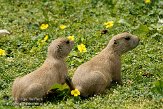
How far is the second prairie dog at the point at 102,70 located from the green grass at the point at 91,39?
0.15 m

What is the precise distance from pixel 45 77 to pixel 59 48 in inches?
27.4

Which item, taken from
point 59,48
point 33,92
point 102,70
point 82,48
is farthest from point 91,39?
point 33,92

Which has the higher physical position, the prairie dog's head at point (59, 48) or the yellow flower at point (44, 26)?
Answer: the prairie dog's head at point (59, 48)

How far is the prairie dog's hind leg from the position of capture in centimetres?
834

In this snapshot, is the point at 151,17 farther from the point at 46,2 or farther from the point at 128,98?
the point at 128,98

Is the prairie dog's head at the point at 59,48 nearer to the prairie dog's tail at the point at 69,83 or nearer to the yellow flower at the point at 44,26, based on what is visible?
the prairie dog's tail at the point at 69,83

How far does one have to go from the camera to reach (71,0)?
14.1 meters

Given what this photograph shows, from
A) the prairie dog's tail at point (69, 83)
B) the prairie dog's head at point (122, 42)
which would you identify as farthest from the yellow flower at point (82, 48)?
the prairie dog's tail at point (69, 83)

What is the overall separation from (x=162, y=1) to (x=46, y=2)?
9.69ft

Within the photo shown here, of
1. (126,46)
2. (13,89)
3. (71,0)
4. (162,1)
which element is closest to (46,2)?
(71,0)

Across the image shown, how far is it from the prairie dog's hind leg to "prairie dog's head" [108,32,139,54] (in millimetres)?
1673

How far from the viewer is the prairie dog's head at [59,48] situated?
29.7 feet

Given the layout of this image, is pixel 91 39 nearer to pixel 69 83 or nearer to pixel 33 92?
pixel 69 83

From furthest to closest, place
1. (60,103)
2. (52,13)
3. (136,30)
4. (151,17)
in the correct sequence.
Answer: (52,13) < (151,17) < (136,30) < (60,103)
